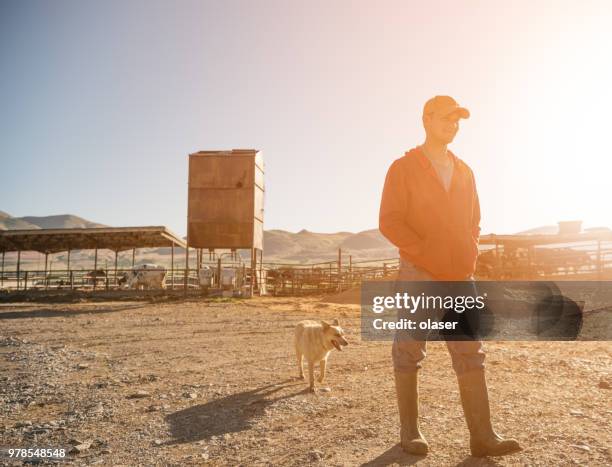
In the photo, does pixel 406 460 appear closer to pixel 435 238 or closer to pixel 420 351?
pixel 420 351

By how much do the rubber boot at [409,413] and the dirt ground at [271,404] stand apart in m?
0.10

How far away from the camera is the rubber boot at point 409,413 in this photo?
10.9 ft

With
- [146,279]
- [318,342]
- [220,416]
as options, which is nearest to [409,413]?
[220,416]

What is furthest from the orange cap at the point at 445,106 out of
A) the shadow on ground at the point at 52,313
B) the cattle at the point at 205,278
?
the cattle at the point at 205,278

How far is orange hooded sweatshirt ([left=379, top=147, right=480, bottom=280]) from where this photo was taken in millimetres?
3396

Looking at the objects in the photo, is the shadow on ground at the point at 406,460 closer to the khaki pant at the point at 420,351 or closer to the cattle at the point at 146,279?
the khaki pant at the point at 420,351

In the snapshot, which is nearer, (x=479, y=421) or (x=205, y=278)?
(x=479, y=421)

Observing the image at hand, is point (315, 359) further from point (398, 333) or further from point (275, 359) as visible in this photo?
point (398, 333)

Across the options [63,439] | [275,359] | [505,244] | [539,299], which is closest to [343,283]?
[505,244]

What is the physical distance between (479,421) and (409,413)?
1.56ft

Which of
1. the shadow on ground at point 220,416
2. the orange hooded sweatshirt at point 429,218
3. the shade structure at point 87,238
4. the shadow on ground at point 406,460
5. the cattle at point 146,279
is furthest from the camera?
the cattle at point 146,279

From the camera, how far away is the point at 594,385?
5.34 m

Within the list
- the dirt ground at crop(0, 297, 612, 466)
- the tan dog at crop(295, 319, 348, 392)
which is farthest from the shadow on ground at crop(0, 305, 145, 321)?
the tan dog at crop(295, 319, 348, 392)

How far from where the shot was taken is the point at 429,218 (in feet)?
11.3
